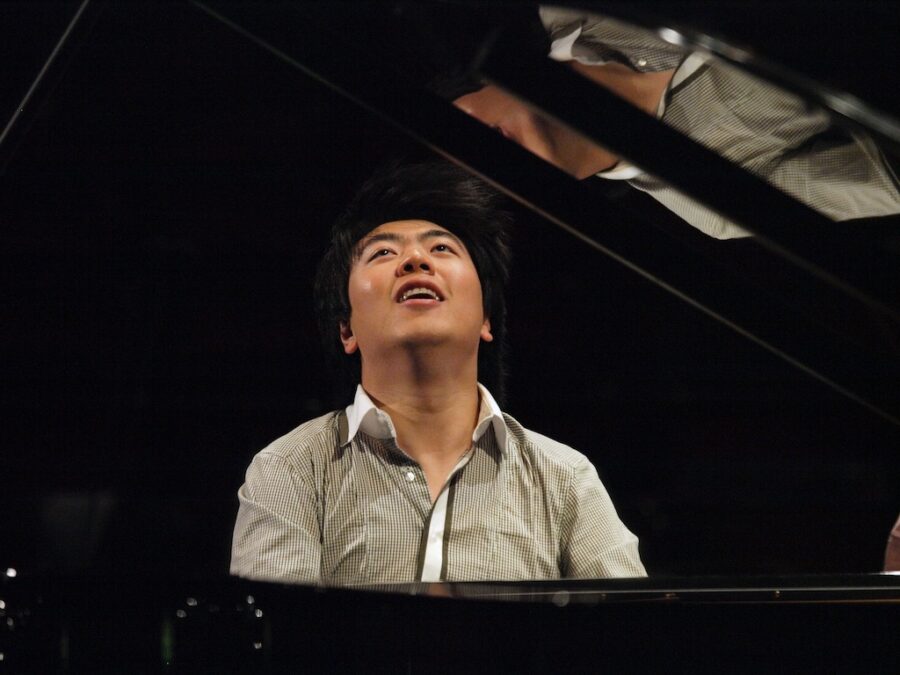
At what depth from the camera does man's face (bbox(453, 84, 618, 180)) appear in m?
1.29

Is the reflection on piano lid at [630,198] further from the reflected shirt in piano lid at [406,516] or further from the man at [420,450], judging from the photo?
the reflected shirt in piano lid at [406,516]

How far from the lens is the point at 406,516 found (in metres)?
1.28

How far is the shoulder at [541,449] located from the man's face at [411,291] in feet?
0.49

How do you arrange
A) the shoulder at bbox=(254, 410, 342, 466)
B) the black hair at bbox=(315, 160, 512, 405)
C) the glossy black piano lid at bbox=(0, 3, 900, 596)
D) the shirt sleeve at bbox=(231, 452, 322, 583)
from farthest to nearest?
the glossy black piano lid at bbox=(0, 3, 900, 596) → the black hair at bbox=(315, 160, 512, 405) → the shoulder at bbox=(254, 410, 342, 466) → the shirt sleeve at bbox=(231, 452, 322, 583)

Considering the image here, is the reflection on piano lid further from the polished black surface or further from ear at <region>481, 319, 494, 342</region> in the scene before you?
the polished black surface

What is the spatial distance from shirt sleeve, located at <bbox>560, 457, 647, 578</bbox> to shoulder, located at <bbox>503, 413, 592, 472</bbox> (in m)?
0.04

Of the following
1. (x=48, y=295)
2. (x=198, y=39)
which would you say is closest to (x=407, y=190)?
(x=198, y=39)

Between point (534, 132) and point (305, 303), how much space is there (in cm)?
54

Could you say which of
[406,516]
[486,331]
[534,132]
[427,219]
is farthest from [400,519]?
[534,132]

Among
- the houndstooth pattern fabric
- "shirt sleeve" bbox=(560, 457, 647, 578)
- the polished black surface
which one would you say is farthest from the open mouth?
the polished black surface

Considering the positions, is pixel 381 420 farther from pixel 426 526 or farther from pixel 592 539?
pixel 592 539

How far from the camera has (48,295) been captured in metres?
1.63

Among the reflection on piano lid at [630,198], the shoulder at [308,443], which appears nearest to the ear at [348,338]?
the shoulder at [308,443]

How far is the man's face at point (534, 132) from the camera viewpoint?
50.7 inches
